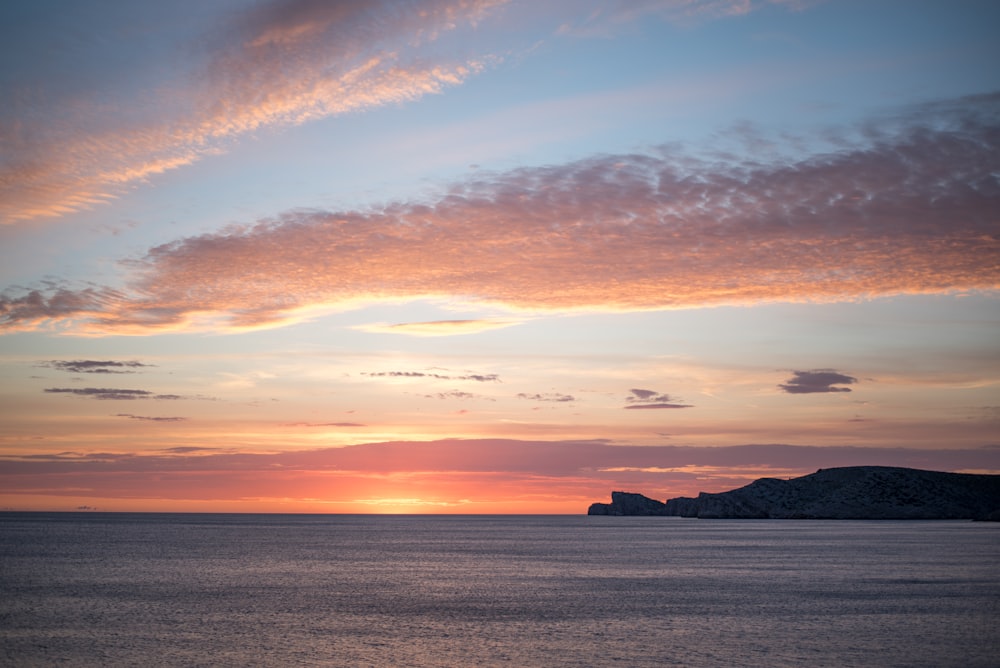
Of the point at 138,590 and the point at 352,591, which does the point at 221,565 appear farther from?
the point at 352,591

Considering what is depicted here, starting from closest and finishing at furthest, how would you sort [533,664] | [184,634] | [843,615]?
[533,664], [184,634], [843,615]

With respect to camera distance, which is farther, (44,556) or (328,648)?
(44,556)

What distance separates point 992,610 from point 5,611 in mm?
71749

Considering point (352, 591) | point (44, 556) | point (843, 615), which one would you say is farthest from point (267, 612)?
point (44, 556)

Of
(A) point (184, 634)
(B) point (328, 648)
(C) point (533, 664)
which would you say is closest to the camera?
(C) point (533, 664)

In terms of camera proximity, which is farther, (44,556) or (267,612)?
(44,556)

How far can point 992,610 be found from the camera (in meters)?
65.0

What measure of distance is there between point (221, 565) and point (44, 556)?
36123 millimetres

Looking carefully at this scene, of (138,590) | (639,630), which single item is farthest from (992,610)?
(138,590)

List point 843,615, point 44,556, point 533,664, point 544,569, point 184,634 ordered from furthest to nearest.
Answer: point 44,556 → point 544,569 → point 843,615 → point 184,634 → point 533,664

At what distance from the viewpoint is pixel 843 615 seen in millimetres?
63406

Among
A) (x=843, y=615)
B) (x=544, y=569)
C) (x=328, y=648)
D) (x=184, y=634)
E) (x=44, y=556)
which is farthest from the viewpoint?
(x=44, y=556)

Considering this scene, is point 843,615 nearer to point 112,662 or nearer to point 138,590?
point 112,662

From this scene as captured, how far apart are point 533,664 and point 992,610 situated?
39737 millimetres
